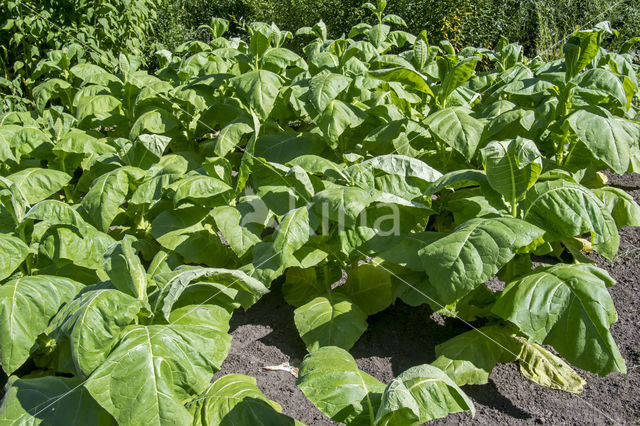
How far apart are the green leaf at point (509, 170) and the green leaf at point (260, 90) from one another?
1525mm

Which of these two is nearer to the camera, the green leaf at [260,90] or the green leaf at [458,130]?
the green leaf at [458,130]

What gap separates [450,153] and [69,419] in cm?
247

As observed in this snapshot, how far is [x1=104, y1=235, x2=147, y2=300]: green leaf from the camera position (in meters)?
2.17

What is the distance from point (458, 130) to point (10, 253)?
2196 mm

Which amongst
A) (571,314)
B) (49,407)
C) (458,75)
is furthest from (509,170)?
(49,407)

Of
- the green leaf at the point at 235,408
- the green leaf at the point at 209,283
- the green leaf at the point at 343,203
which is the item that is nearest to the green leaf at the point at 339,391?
the green leaf at the point at 235,408

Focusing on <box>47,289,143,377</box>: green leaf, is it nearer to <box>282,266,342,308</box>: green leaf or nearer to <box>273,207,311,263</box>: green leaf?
<box>273,207,311,263</box>: green leaf

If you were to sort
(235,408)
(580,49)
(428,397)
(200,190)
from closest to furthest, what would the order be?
1. (428,397)
2. (235,408)
3. (200,190)
4. (580,49)

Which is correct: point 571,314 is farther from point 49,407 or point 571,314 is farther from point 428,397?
point 49,407

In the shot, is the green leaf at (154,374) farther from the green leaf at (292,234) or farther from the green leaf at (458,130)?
the green leaf at (458,130)

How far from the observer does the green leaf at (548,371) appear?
245cm

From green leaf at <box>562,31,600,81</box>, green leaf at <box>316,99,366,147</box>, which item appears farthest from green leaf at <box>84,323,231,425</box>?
green leaf at <box>562,31,600,81</box>

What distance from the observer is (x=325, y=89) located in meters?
3.39

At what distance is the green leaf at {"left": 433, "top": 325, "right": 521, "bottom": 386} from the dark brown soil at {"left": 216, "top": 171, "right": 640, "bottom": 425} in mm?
98
